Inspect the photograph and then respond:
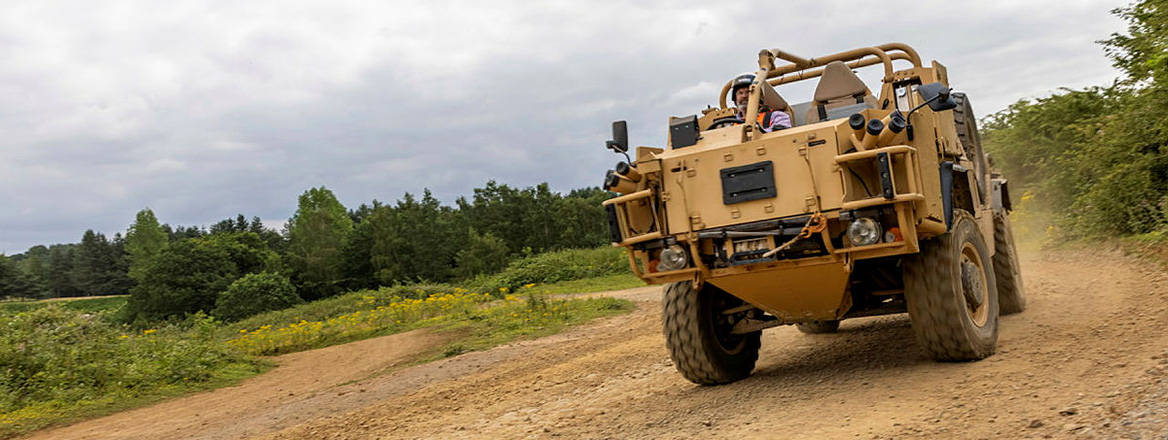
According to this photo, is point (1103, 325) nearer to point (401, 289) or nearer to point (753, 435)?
point (753, 435)

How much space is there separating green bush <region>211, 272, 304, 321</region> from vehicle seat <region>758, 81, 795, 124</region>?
3657 cm

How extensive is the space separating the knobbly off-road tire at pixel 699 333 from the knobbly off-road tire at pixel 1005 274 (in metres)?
3.39

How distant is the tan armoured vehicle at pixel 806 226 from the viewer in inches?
246

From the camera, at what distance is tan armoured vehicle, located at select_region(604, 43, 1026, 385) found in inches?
246

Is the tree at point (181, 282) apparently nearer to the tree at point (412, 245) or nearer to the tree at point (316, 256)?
the tree at point (316, 256)

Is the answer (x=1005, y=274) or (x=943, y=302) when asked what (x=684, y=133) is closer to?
(x=943, y=302)

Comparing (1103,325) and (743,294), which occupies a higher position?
(743,294)

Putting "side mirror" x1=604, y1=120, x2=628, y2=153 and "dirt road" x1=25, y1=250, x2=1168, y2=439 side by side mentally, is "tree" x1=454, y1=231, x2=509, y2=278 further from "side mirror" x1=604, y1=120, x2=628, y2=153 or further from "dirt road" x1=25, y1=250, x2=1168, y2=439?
"side mirror" x1=604, y1=120, x2=628, y2=153

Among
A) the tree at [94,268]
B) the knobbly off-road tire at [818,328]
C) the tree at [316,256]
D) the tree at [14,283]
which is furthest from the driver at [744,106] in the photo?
the tree at [94,268]

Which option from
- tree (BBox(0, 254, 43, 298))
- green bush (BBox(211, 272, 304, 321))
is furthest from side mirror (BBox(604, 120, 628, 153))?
tree (BBox(0, 254, 43, 298))

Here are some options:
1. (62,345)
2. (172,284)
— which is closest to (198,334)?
(62,345)

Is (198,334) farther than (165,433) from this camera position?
Yes

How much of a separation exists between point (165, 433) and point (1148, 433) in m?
9.11

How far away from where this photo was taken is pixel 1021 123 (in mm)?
22734
